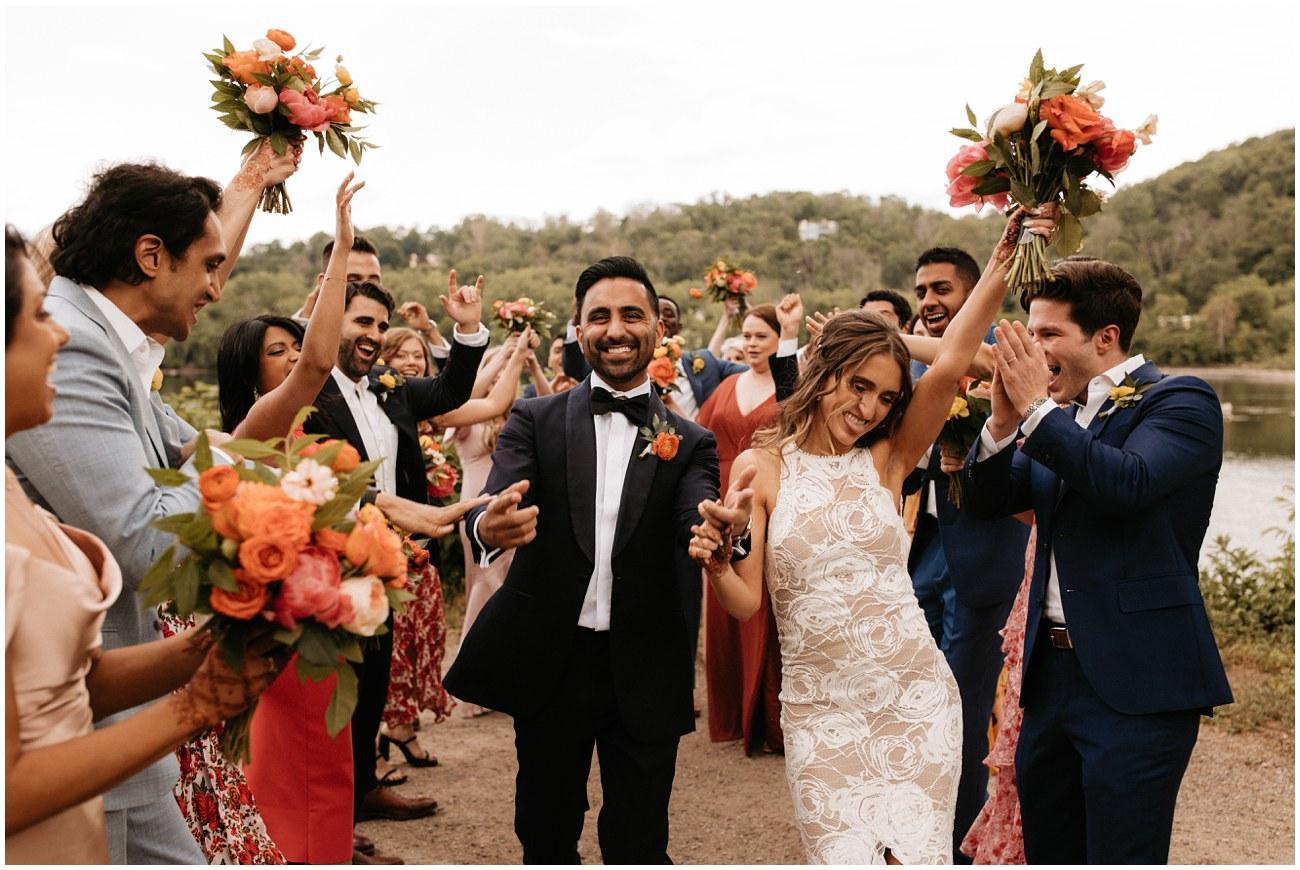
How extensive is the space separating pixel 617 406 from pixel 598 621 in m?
0.81

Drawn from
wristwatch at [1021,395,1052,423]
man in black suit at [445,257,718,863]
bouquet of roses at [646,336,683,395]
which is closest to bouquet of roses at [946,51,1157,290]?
wristwatch at [1021,395,1052,423]

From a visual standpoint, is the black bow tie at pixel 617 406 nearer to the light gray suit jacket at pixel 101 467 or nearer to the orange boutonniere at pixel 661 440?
the orange boutonniere at pixel 661 440

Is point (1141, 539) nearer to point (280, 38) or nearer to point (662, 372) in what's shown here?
point (280, 38)

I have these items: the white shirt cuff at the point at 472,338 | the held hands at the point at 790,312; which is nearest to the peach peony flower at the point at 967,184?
the held hands at the point at 790,312

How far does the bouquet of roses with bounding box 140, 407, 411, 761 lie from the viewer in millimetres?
2033

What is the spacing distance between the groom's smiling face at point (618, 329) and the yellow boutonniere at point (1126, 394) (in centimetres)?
168

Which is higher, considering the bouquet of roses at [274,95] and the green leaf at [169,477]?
the bouquet of roses at [274,95]

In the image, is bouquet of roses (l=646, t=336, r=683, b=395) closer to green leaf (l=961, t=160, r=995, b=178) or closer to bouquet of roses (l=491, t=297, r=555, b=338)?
bouquet of roses (l=491, t=297, r=555, b=338)

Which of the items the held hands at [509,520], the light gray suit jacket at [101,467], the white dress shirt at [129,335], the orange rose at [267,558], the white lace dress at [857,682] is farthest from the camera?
the white lace dress at [857,682]

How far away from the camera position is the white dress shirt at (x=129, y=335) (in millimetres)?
2684

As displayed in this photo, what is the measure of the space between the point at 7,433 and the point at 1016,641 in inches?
158

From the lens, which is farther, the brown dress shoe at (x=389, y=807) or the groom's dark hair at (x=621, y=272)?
the brown dress shoe at (x=389, y=807)

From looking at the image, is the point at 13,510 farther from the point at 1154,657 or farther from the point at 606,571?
the point at 1154,657

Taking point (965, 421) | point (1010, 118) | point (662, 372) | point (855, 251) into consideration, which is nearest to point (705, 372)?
point (662, 372)
